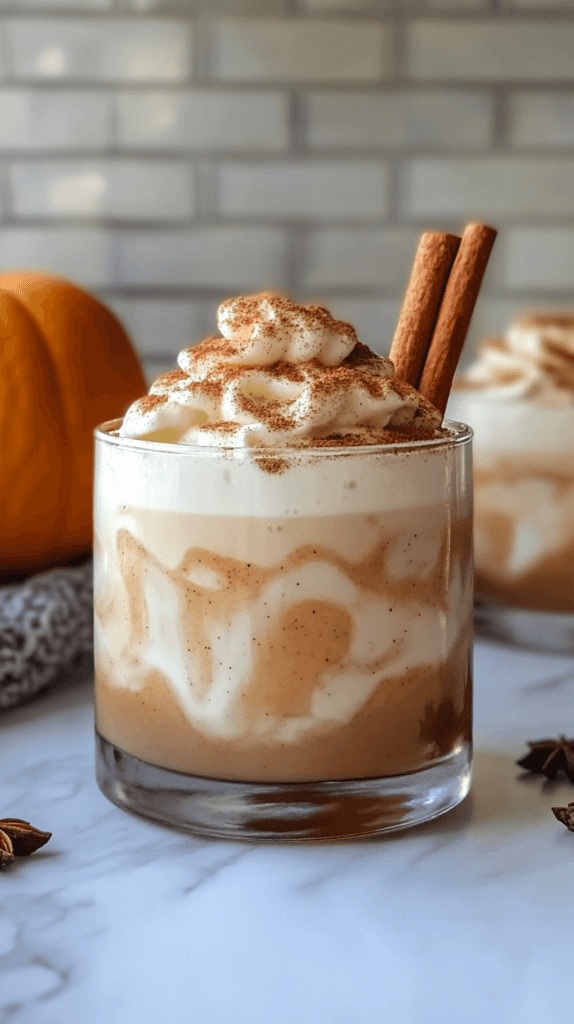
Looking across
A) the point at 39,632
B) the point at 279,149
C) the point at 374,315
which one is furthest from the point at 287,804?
the point at 279,149

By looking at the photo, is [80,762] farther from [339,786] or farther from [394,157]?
[394,157]

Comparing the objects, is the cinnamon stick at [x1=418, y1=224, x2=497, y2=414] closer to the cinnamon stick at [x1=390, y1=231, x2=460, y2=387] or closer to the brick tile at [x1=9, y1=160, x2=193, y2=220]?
the cinnamon stick at [x1=390, y1=231, x2=460, y2=387]

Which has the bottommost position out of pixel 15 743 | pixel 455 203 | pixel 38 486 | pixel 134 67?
pixel 15 743

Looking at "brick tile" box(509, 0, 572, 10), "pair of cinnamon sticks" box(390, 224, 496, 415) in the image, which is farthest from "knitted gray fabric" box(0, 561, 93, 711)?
"brick tile" box(509, 0, 572, 10)

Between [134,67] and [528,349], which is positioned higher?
[134,67]

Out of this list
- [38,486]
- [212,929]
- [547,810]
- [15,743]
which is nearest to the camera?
[212,929]


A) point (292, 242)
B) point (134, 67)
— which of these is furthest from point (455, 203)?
point (134, 67)

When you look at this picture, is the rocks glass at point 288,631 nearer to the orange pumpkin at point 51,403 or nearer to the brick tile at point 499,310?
the orange pumpkin at point 51,403
